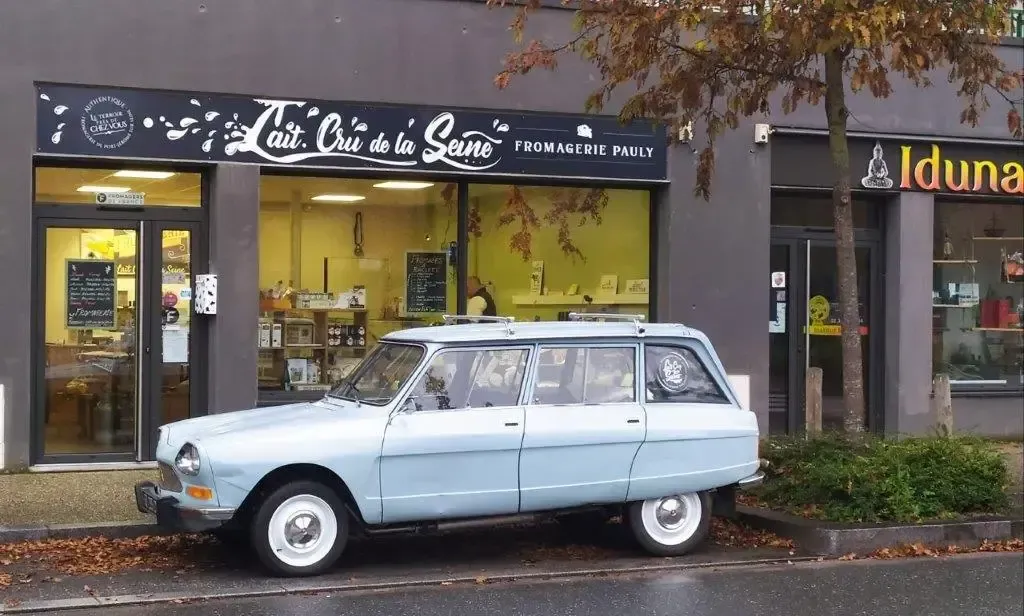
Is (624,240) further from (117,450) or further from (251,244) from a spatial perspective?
(117,450)

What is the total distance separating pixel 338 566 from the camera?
27.0 feet

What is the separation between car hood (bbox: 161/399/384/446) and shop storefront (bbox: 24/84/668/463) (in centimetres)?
374

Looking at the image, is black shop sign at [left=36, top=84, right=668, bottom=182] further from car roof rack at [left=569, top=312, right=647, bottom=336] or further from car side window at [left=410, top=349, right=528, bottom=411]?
car side window at [left=410, top=349, right=528, bottom=411]

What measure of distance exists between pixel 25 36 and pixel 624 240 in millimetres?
6539

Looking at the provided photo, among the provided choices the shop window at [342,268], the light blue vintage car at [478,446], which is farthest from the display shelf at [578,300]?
the light blue vintage car at [478,446]

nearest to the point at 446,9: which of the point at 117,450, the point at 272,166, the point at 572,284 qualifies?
the point at 272,166

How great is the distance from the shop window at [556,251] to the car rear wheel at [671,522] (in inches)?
196

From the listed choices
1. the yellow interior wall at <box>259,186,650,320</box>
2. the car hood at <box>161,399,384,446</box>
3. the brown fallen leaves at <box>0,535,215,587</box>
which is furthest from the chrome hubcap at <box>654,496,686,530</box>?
→ the yellow interior wall at <box>259,186,650,320</box>

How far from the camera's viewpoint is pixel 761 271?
1362 cm

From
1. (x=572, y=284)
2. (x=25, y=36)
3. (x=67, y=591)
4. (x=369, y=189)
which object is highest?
(x=25, y=36)

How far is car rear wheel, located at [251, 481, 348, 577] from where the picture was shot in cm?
766

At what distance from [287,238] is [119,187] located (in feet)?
5.65

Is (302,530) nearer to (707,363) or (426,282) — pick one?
(707,363)

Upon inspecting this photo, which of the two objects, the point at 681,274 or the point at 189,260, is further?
the point at 681,274
